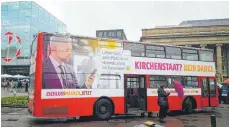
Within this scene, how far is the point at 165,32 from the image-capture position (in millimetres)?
61094

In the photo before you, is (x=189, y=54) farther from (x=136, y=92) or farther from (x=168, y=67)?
(x=136, y=92)

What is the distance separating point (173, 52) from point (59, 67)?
654 cm

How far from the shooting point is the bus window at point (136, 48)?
1425cm

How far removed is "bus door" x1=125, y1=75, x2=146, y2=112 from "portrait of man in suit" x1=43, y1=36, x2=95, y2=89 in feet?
8.56

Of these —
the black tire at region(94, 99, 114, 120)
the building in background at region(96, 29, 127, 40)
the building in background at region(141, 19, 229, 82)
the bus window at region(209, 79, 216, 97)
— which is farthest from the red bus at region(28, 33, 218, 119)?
the building in background at region(96, 29, 127, 40)

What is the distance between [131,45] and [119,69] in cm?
139

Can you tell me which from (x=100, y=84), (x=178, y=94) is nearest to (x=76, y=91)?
(x=100, y=84)

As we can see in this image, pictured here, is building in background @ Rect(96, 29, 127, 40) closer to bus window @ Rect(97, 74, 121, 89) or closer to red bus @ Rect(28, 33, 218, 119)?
red bus @ Rect(28, 33, 218, 119)

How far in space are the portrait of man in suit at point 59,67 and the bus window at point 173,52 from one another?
16.6 ft

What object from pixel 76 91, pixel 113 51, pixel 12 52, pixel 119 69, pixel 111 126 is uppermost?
pixel 12 52

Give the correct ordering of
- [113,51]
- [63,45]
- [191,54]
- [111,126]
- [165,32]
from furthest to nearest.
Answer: [165,32], [191,54], [113,51], [63,45], [111,126]

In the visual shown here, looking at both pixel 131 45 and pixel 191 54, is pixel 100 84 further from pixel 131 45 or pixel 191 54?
pixel 191 54

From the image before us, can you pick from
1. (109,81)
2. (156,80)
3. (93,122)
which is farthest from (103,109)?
(156,80)

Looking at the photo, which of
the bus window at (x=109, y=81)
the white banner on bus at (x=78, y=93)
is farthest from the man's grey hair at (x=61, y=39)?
the bus window at (x=109, y=81)
